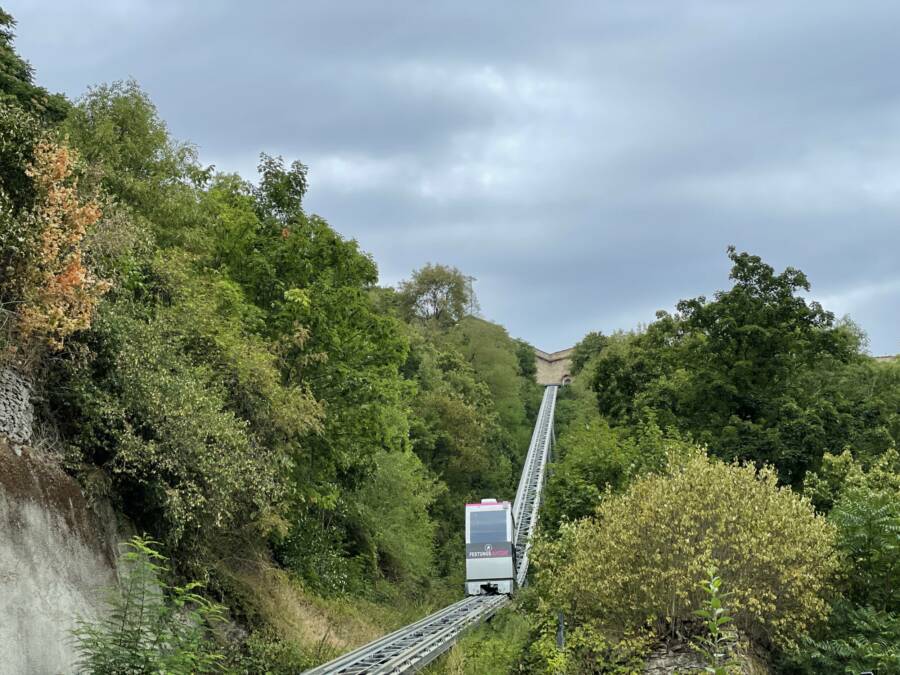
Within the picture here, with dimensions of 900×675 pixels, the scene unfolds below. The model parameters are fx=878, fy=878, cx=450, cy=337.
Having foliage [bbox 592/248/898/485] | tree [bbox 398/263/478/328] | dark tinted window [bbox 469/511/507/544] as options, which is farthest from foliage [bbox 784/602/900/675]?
tree [bbox 398/263/478/328]

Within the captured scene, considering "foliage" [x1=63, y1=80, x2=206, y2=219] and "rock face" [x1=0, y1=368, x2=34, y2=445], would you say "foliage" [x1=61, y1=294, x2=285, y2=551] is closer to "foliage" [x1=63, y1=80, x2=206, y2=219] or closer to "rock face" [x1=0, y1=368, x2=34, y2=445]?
"rock face" [x1=0, y1=368, x2=34, y2=445]

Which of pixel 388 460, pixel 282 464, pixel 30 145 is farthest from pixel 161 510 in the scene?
pixel 388 460

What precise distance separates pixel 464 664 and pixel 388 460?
19.0 meters

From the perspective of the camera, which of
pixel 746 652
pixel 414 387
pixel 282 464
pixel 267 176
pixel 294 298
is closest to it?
pixel 746 652

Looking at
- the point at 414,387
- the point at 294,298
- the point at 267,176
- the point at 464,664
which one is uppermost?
the point at 267,176

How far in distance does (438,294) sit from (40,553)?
75.9 meters

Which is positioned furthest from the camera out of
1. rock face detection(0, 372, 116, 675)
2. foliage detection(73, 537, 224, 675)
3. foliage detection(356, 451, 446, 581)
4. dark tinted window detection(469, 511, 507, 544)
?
dark tinted window detection(469, 511, 507, 544)

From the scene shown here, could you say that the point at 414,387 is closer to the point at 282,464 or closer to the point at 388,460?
the point at 388,460

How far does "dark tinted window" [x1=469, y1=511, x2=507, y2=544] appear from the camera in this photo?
3519 centimetres

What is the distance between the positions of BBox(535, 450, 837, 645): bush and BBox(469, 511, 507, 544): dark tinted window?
19.0m

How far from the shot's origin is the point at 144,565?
10430mm

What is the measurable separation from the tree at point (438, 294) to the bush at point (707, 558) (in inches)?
2764

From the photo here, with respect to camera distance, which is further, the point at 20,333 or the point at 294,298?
the point at 294,298

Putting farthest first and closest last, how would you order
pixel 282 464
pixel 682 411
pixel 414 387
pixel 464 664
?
pixel 682 411
pixel 414 387
pixel 282 464
pixel 464 664
